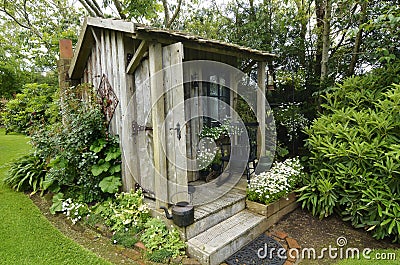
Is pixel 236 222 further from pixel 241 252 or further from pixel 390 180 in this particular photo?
pixel 390 180

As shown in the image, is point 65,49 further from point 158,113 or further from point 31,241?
point 31,241

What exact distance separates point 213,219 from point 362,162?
1964 mm

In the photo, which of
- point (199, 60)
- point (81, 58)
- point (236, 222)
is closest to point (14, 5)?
point (81, 58)

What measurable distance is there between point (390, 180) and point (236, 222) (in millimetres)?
1848

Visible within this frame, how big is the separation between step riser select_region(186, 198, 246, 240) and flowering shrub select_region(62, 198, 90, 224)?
4.58 feet

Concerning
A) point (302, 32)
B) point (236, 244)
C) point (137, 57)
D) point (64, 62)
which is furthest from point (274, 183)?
point (302, 32)

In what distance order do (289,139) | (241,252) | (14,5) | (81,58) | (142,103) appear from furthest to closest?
(14,5) → (289,139) → (81,58) → (142,103) → (241,252)

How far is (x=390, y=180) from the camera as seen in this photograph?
8.99ft

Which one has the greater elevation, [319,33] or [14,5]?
[14,5]

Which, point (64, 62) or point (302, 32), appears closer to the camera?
point (64, 62)

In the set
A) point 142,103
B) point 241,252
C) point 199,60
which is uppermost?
point 199,60

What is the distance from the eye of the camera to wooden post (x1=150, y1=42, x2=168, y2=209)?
8.30ft

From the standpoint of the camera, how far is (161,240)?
243 centimetres

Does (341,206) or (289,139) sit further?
(289,139)
